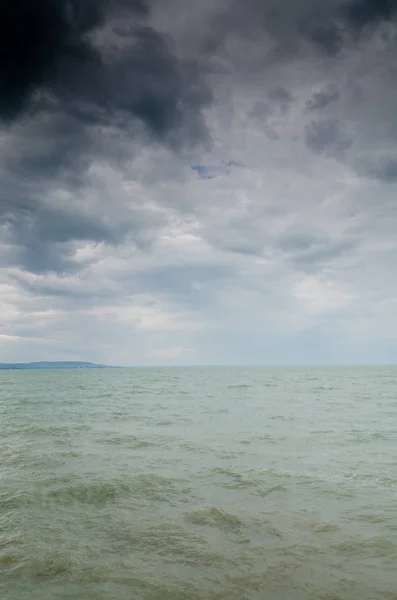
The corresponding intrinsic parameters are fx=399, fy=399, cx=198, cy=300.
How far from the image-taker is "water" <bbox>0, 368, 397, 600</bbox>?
6648 millimetres

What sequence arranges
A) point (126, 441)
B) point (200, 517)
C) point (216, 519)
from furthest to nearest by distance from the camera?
point (126, 441), point (200, 517), point (216, 519)

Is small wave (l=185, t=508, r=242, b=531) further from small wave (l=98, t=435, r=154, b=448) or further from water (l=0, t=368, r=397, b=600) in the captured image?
small wave (l=98, t=435, r=154, b=448)

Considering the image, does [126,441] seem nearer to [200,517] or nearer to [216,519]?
[200,517]

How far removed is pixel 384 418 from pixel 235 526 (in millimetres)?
20490

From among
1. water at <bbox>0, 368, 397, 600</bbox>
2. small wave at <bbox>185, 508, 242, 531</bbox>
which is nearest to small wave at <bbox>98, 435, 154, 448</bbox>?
water at <bbox>0, 368, 397, 600</bbox>

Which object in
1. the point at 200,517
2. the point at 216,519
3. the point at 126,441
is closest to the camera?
the point at 216,519

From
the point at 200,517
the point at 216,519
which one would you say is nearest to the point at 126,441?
the point at 200,517

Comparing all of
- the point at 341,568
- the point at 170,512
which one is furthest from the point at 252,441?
the point at 341,568

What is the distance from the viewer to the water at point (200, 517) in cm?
665

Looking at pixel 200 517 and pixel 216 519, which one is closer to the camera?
pixel 216 519

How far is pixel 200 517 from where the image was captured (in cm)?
951

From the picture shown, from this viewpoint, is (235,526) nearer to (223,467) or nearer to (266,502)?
(266,502)

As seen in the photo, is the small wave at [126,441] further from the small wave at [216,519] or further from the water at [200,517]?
the small wave at [216,519]

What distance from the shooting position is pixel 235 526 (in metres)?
8.99
